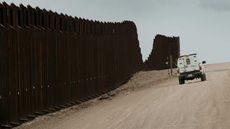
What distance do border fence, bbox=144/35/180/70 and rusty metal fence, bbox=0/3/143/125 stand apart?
24.7 meters

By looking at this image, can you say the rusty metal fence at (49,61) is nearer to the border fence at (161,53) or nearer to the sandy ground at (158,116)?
the sandy ground at (158,116)

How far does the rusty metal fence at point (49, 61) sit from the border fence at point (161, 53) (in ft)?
80.9

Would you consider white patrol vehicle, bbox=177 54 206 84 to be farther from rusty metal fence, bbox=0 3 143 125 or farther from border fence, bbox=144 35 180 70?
border fence, bbox=144 35 180 70

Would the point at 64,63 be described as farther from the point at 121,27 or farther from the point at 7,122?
the point at 121,27

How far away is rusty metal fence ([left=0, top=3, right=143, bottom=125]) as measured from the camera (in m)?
22.0

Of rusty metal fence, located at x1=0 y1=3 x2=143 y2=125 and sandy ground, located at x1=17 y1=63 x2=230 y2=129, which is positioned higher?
rusty metal fence, located at x1=0 y1=3 x2=143 y2=125

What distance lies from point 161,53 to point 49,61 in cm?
4072

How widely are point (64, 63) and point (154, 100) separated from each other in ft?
14.2

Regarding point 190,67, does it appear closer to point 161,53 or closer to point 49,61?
point 49,61

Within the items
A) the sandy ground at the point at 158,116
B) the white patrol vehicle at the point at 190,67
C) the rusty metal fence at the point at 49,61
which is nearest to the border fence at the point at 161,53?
the white patrol vehicle at the point at 190,67

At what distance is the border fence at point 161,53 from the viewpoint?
65688mm

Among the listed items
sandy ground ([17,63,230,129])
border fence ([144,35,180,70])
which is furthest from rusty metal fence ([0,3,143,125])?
border fence ([144,35,180,70])

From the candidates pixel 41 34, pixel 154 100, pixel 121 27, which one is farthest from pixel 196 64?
pixel 41 34

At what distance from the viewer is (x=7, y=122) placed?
21.2 metres
